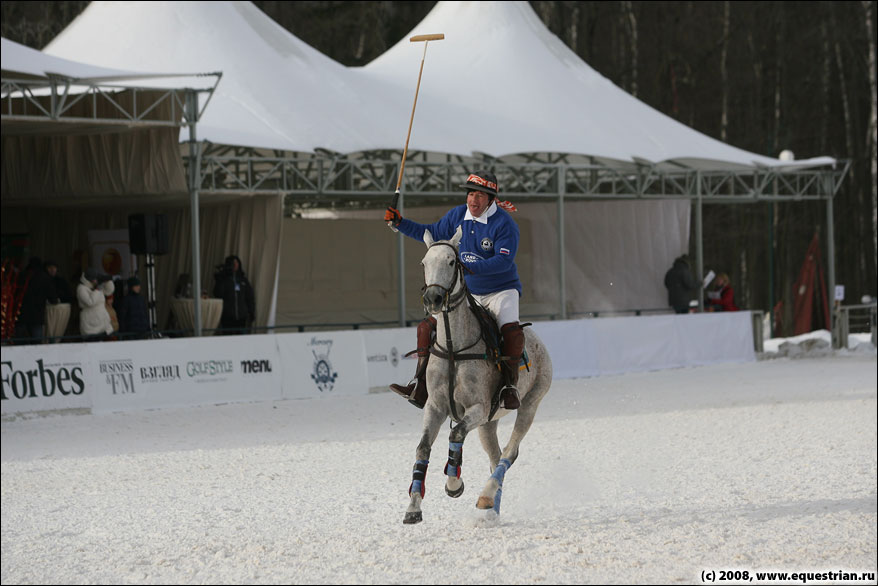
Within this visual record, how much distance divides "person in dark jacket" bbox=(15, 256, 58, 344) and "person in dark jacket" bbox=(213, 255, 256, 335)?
250cm

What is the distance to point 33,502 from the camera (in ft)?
32.9

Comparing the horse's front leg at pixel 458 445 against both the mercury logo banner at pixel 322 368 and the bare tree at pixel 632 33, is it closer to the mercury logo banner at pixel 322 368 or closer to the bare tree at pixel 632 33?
the mercury logo banner at pixel 322 368

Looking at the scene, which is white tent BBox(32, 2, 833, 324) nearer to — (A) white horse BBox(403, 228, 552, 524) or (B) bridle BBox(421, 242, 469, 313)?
(A) white horse BBox(403, 228, 552, 524)

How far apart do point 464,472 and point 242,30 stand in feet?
38.2

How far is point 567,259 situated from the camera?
2383cm

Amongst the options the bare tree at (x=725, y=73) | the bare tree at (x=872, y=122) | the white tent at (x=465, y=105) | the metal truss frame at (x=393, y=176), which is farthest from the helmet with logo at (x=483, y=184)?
the bare tree at (x=725, y=73)

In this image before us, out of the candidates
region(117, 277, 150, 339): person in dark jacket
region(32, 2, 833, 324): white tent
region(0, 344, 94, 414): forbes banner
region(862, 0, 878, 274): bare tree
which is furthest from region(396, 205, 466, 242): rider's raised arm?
region(862, 0, 878, 274): bare tree

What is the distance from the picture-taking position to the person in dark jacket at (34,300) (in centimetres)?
1602

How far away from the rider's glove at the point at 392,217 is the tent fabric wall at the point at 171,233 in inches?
560

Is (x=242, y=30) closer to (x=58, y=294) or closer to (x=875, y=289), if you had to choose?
(x=58, y=294)

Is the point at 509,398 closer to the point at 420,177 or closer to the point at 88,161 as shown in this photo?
the point at 88,161

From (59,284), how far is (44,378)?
2.80m

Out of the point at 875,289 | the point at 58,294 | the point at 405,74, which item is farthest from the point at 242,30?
the point at 875,289

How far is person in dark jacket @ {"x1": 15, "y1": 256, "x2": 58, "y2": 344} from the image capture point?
16.0 metres
